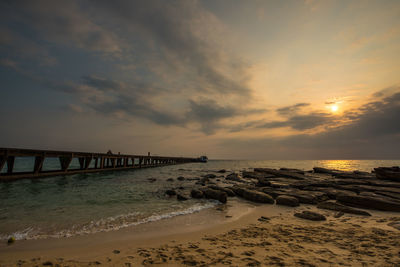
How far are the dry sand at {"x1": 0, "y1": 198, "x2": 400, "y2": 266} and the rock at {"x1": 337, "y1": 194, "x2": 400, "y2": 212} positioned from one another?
2.41 m

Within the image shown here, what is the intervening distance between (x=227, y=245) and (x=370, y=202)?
989cm

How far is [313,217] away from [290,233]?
2.53 meters

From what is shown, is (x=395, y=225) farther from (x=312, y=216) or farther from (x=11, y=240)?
(x=11, y=240)

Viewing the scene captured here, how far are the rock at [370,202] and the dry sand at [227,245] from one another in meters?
2.41

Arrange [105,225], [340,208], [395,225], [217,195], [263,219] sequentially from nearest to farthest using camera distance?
[395,225] < [105,225] < [263,219] < [340,208] < [217,195]

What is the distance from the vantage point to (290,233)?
5980 mm

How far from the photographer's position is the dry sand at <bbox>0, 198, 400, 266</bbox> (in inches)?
165

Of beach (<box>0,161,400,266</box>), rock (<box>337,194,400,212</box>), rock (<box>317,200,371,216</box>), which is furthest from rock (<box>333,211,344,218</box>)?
rock (<box>337,194,400,212</box>)

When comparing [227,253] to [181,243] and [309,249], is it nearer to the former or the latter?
[181,243]

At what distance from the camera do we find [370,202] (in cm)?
964

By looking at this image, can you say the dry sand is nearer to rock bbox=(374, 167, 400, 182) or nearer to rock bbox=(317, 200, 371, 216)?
rock bbox=(317, 200, 371, 216)

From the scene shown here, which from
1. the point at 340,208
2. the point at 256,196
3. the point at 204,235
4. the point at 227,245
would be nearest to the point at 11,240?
the point at 204,235

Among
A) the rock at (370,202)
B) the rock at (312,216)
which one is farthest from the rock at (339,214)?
the rock at (370,202)

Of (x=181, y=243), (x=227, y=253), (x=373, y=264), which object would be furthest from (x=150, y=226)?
(x=373, y=264)
